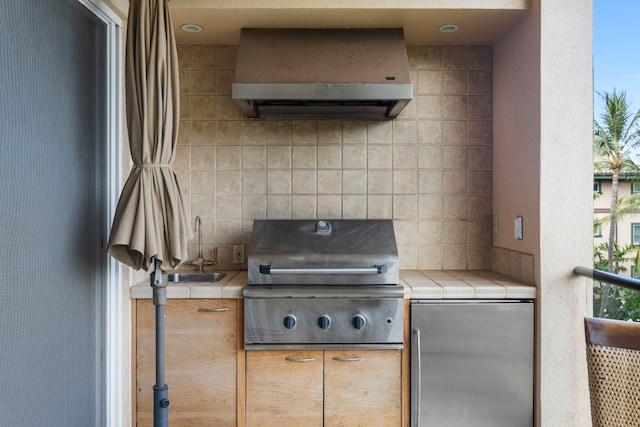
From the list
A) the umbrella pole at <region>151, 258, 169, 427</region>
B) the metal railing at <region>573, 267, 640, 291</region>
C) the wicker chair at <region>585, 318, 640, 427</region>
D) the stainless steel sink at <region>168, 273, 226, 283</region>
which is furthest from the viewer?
the stainless steel sink at <region>168, 273, 226, 283</region>

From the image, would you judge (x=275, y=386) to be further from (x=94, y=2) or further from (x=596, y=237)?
(x=94, y=2)

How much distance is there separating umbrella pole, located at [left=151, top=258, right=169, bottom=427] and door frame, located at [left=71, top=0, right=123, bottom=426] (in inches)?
13.2

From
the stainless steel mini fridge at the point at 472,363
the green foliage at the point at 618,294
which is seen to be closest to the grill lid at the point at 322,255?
the stainless steel mini fridge at the point at 472,363

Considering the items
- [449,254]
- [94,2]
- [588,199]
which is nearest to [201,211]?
[94,2]

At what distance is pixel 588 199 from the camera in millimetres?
2041

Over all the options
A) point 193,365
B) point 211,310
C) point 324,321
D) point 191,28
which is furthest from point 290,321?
point 191,28

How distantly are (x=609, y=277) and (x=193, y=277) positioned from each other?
81.2 inches

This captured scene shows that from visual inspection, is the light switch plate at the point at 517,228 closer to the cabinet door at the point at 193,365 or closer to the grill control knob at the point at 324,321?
the grill control knob at the point at 324,321

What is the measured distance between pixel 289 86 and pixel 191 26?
717 millimetres

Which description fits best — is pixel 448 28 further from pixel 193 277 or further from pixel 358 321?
pixel 193 277

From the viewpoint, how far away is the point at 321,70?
211 centimetres

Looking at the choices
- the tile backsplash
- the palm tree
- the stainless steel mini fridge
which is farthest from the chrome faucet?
the palm tree

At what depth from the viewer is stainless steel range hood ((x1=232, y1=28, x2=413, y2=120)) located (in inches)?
81.0

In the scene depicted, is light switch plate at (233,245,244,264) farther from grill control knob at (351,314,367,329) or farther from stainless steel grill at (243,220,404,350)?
grill control knob at (351,314,367,329)
